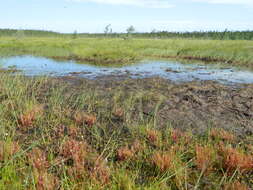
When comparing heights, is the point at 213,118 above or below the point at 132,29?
below

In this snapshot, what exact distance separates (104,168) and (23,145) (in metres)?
1.80

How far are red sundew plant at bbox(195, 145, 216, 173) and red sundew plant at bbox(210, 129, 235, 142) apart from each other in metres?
0.80

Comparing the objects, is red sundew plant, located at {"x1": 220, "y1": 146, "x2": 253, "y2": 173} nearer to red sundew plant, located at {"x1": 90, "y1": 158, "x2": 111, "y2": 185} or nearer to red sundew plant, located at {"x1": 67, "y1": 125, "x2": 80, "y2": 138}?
red sundew plant, located at {"x1": 90, "y1": 158, "x2": 111, "y2": 185}

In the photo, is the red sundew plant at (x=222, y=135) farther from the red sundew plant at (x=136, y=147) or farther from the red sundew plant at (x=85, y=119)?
the red sundew plant at (x=85, y=119)

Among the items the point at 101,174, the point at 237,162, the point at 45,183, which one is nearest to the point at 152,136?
the point at 237,162

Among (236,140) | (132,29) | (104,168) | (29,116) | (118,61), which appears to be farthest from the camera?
(132,29)

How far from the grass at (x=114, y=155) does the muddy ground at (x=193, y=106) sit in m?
0.46

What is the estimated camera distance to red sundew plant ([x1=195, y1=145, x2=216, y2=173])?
3.43m

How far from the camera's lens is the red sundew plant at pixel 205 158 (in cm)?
343

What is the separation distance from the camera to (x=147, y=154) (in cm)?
365

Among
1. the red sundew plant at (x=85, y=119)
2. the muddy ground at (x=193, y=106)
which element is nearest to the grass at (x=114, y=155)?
the red sundew plant at (x=85, y=119)

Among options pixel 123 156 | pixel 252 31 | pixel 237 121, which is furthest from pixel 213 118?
pixel 252 31

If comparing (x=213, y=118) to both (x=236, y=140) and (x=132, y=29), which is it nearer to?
(x=236, y=140)

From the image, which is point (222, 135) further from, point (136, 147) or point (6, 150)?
point (6, 150)
